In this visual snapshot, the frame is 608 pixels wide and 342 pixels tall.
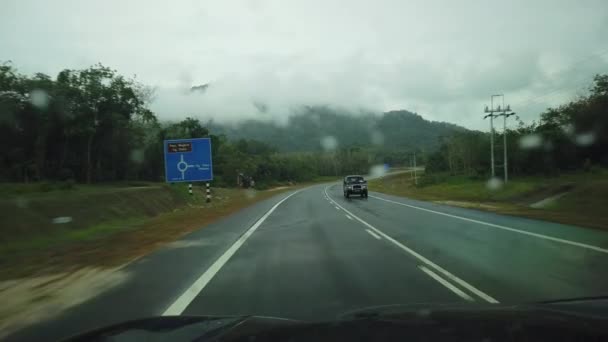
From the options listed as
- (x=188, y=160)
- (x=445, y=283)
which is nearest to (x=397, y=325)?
(x=445, y=283)

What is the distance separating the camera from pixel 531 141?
A: 1879 inches

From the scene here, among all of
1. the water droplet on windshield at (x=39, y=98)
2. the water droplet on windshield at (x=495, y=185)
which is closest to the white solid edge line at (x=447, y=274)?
the water droplet on windshield at (x=495, y=185)

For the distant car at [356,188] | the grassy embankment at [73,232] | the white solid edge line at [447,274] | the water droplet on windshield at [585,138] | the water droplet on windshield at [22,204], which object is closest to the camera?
the white solid edge line at [447,274]

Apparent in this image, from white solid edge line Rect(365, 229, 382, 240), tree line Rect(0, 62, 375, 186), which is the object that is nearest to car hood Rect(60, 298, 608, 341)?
white solid edge line Rect(365, 229, 382, 240)

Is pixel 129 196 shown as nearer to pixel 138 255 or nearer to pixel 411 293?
pixel 138 255

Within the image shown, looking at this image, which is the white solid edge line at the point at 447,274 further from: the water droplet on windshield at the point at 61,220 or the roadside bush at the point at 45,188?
the roadside bush at the point at 45,188

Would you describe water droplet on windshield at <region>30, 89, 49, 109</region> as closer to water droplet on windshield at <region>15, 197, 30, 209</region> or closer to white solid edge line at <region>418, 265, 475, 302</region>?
water droplet on windshield at <region>15, 197, 30, 209</region>

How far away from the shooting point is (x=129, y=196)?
25969mm

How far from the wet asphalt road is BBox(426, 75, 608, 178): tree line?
77.8ft

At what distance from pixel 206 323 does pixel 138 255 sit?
7.00 metres

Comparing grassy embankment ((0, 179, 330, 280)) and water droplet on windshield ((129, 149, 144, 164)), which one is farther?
water droplet on windshield ((129, 149, 144, 164))

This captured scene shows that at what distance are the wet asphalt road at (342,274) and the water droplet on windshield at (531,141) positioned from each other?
3803cm

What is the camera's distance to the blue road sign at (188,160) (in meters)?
29.5

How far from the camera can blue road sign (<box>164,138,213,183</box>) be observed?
29.5 metres
